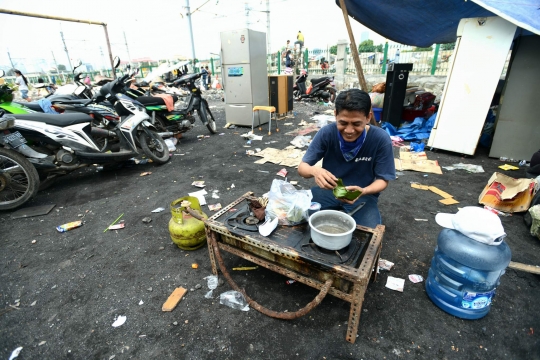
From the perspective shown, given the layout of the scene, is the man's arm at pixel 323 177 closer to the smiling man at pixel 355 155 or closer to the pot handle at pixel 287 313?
the smiling man at pixel 355 155

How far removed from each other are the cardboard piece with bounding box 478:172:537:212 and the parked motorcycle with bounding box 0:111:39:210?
5837 mm

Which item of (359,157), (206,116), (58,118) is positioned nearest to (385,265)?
(359,157)

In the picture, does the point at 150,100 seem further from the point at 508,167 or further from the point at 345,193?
the point at 508,167

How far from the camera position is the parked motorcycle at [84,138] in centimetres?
342

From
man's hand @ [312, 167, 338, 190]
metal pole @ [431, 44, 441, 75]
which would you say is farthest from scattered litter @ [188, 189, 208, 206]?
metal pole @ [431, 44, 441, 75]

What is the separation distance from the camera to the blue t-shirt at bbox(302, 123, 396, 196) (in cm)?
210

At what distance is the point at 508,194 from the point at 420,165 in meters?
1.50

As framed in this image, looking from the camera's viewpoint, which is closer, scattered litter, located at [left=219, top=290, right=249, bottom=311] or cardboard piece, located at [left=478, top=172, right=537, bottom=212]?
scattered litter, located at [left=219, top=290, right=249, bottom=311]

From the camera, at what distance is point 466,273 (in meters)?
1.64

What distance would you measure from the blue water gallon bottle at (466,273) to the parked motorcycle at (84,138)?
14.7 ft

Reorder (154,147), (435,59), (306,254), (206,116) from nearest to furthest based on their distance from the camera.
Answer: (306,254) → (154,147) → (206,116) → (435,59)

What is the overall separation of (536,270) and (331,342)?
178 cm

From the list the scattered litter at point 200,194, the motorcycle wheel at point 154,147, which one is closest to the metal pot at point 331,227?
the scattered litter at point 200,194

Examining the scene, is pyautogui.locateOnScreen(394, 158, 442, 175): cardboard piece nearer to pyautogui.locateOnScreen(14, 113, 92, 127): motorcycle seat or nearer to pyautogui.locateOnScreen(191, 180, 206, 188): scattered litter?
pyautogui.locateOnScreen(191, 180, 206, 188): scattered litter
